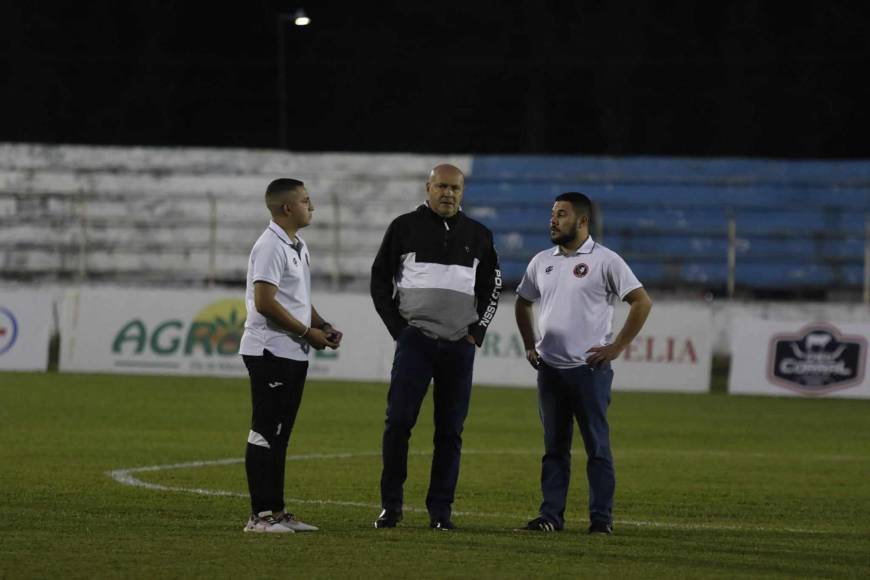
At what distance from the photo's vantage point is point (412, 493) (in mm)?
12125

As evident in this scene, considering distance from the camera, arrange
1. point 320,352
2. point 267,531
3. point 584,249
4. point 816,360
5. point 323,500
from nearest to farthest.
Result: point 267,531 → point 584,249 → point 323,500 → point 816,360 → point 320,352

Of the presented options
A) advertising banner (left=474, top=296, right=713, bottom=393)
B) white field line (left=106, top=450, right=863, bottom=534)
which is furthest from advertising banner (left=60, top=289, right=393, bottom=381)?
white field line (left=106, top=450, right=863, bottom=534)

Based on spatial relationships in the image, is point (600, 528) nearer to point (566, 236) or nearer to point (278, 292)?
point (566, 236)

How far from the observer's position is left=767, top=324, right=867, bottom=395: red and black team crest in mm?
24453

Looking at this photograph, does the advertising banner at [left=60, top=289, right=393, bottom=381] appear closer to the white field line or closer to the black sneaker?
the white field line

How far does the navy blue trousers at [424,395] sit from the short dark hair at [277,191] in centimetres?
105

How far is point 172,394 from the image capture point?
22.1 metres

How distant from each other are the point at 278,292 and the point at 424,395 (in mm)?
1064

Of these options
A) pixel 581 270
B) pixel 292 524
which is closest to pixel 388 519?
pixel 292 524

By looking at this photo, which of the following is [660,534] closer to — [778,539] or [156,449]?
[778,539]

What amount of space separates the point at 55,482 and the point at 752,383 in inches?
593

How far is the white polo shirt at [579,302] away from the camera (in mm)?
9812

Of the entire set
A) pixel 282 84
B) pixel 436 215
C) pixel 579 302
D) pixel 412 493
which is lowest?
pixel 412 493

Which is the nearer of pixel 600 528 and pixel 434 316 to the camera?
pixel 434 316
